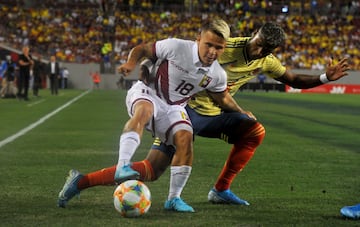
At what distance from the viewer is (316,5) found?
203 feet

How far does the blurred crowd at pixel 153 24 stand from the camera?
55.3 meters

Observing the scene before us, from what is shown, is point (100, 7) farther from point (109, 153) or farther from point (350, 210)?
point (350, 210)

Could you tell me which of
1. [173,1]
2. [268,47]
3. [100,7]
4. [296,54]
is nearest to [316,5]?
[296,54]

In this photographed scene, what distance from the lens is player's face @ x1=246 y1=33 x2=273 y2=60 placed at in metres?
7.46

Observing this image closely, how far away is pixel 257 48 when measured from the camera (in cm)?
754

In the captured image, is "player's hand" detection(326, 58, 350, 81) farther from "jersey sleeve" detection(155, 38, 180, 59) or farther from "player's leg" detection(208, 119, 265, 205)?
"jersey sleeve" detection(155, 38, 180, 59)

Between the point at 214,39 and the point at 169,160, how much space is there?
1.36 metres

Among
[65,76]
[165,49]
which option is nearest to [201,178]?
[165,49]

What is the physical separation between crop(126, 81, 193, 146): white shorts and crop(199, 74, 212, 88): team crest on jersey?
1.02 feet

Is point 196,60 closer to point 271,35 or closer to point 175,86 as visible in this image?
point 175,86

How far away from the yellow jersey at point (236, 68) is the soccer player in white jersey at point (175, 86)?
0.55 m

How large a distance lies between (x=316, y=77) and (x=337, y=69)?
1.17ft

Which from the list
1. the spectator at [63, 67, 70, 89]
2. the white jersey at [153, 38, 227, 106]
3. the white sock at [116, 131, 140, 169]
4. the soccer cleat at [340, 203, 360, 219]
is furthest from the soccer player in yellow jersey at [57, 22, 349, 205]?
the spectator at [63, 67, 70, 89]

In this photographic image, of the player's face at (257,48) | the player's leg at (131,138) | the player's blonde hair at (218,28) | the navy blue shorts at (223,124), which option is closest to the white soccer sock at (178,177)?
the player's leg at (131,138)
